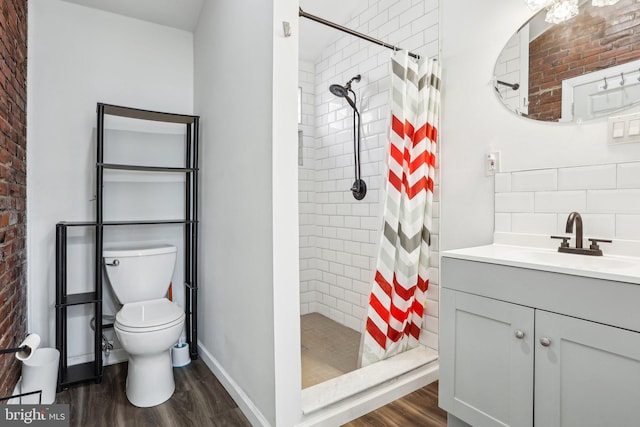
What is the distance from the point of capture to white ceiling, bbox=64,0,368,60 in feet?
7.64

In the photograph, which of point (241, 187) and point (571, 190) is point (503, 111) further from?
point (241, 187)

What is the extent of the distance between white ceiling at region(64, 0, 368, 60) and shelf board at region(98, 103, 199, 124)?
771 mm

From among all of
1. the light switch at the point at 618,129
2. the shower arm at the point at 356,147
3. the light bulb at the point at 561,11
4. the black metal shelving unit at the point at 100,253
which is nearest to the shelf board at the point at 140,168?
the black metal shelving unit at the point at 100,253

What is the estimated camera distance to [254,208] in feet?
5.56

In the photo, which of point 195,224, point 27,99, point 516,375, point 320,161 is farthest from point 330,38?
point 516,375

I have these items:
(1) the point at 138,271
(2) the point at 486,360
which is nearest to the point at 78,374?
(1) the point at 138,271

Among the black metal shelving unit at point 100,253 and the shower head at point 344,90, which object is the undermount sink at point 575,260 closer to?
the shower head at point 344,90

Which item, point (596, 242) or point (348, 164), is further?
point (348, 164)

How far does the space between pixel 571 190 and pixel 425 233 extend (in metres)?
0.81

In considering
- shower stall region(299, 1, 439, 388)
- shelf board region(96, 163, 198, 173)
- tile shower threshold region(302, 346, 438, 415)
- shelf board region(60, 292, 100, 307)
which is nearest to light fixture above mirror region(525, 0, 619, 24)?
shower stall region(299, 1, 439, 388)

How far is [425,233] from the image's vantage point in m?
2.19

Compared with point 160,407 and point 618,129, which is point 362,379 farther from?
point 618,129

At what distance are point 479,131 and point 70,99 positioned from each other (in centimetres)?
261

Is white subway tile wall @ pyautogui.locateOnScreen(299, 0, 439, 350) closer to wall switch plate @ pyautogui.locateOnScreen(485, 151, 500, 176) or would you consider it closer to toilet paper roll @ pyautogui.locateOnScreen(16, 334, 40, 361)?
wall switch plate @ pyautogui.locateOnScreen(485, 151, 500, 176)
